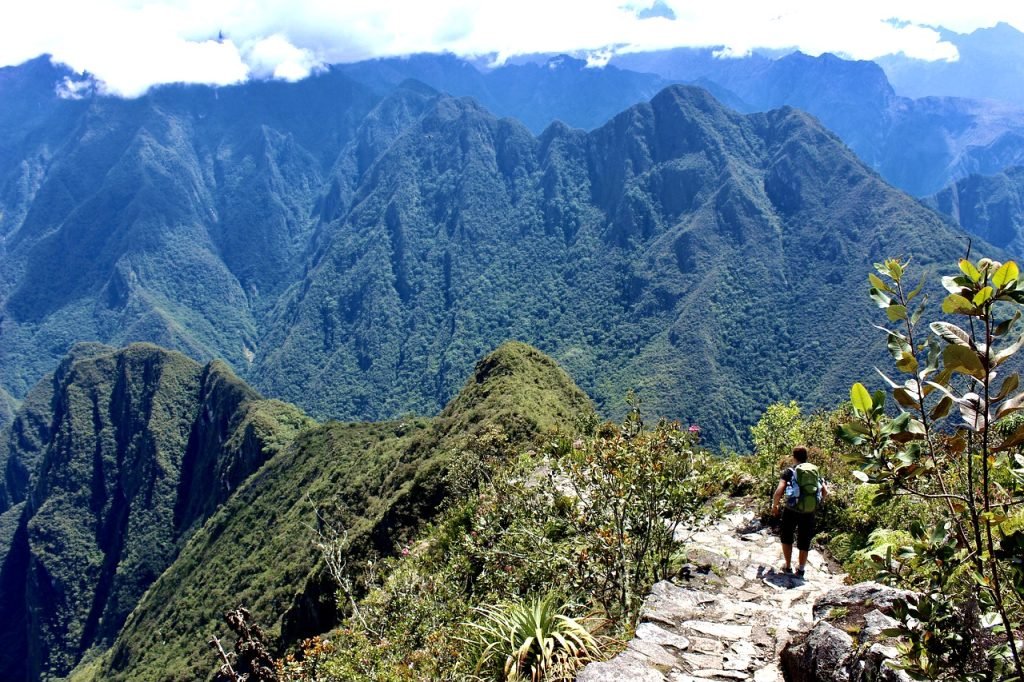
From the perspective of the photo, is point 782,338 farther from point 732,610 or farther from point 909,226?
point 732,610

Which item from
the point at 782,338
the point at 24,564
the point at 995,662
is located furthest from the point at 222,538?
the point at 782,338

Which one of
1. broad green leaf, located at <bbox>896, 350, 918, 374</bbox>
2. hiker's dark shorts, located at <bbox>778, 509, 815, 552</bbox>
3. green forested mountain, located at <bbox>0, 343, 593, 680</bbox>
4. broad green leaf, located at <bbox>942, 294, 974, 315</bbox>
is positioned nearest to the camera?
broad green leaf, located at <bbox>942, 294, 974, 315</bbox>

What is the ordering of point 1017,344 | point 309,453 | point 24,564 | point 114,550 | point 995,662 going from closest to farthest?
point 1017,344
point 995,662
point 309,453
point 114,550
point 24,564

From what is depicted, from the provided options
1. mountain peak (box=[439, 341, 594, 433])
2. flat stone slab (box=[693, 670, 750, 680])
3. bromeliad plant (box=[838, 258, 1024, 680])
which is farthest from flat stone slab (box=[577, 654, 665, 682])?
mountain peak (box=[439, 341, 594, 433])

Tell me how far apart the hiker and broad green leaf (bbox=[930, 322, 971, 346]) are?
916cm

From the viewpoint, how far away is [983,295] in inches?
130

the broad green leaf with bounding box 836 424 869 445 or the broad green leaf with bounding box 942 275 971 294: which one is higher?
the broad green leaf with bounding box 942 275 971 294

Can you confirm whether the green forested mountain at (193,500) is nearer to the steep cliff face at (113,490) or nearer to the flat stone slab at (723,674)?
the steep cliff face at (113,490)

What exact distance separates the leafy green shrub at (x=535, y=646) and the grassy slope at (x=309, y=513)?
2237 cm

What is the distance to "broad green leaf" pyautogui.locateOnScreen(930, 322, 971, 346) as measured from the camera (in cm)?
354

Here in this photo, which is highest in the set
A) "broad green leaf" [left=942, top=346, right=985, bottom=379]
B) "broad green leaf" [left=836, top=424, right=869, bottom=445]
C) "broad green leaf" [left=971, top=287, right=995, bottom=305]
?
"broad green leaf" [left=971, top=287, right=995, bottom=305]

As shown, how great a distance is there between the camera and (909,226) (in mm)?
198750

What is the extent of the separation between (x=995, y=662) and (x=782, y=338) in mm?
206858

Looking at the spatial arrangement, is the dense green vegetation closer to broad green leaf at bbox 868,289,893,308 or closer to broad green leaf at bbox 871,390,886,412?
broad green leaf at bbox 871,390,886,412
